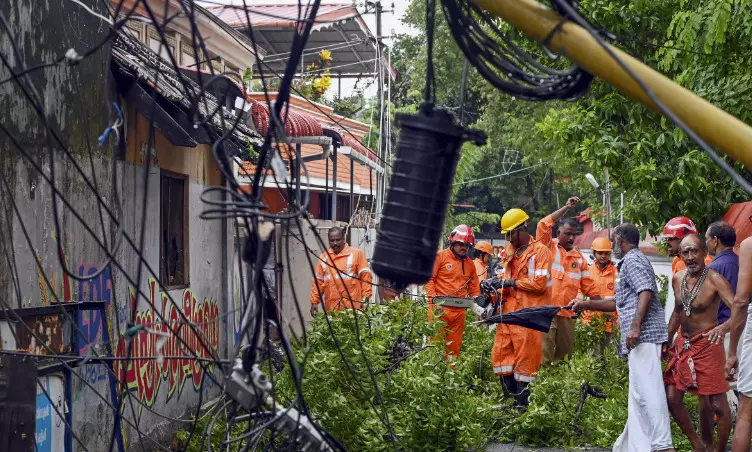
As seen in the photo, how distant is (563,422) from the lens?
374 inches

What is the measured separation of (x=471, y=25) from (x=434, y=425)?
4.03 m

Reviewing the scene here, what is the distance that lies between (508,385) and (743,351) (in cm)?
360

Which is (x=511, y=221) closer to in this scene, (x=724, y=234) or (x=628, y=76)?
(x=724, y=234)

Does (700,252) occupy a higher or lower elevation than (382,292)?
higher

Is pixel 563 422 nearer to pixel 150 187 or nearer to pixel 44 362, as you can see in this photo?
pixel 150 187

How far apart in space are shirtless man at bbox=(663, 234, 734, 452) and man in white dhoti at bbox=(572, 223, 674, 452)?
0.41m

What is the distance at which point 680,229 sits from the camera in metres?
9.93

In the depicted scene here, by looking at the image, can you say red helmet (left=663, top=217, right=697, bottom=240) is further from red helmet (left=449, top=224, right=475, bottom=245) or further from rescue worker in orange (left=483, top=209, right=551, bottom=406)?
red helmet (left=449, top=224, right=475, bottom=245)

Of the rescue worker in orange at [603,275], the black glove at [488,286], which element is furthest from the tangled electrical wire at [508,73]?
the rescue worker in orange at [603,275]

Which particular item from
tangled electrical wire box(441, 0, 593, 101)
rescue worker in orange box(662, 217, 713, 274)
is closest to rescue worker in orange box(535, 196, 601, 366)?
rescue worker in orange box(662, 217, 713, 274)

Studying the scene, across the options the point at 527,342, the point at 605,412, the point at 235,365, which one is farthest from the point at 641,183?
the point at 235,365

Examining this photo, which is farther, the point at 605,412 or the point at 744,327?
the point at 605,412

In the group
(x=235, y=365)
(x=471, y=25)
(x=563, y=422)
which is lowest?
(x=563, y=422)

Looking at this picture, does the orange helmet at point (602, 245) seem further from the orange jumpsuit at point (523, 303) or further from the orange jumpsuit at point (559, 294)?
the orange jumpsuit at point (523, 303)
